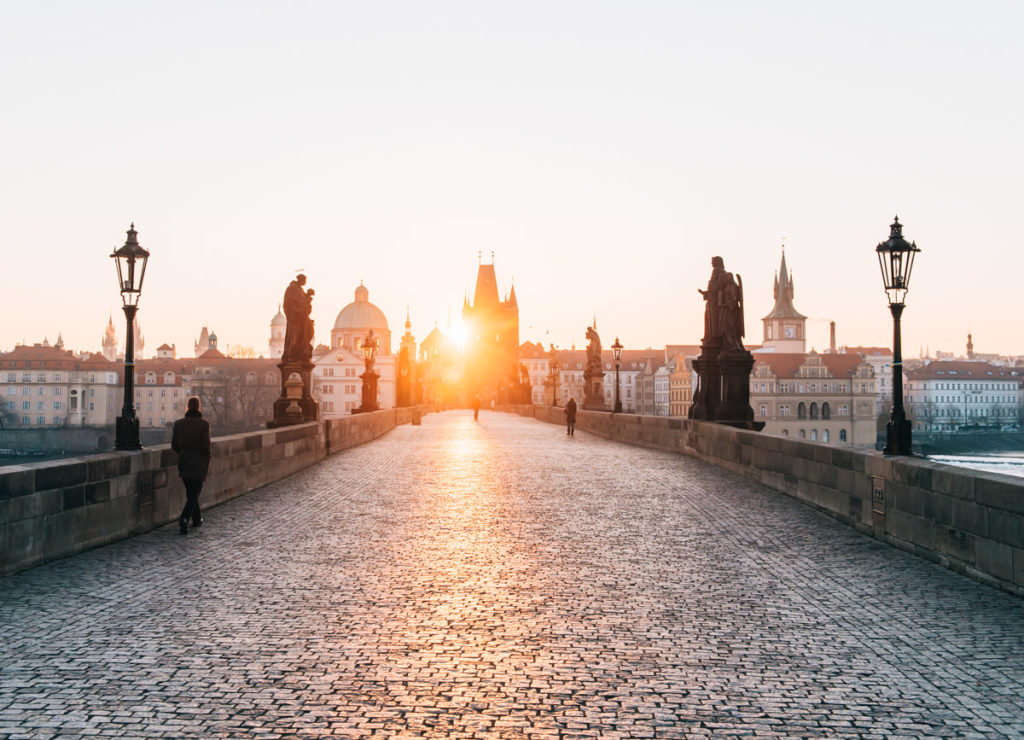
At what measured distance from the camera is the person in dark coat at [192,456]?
34.5 feet

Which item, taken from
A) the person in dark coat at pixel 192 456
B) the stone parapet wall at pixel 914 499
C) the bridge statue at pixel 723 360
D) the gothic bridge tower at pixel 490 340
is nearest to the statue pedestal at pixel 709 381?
the bridge statue at pixel 723 360

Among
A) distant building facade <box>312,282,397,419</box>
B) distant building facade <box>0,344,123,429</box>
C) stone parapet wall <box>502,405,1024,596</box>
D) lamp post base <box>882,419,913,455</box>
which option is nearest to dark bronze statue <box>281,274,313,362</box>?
stone parapet wall <box>502,405,1024,596</box>

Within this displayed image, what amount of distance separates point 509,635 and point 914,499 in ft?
Answer: 15.5

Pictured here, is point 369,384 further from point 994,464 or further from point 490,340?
point 490,340

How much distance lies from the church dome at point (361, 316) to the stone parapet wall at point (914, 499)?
136064mm

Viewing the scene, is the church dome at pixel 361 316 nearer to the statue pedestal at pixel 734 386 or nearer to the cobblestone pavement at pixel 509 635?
the statue pedestal at pixel 734 386

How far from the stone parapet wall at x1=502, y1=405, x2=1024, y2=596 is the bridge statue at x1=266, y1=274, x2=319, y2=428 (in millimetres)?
13247

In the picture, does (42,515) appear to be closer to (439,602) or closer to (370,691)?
(439,602)

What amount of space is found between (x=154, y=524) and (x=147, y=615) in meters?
4.33

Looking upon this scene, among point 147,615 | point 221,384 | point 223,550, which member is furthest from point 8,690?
point 221,384

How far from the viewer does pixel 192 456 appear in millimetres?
10555

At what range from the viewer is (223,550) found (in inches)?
367

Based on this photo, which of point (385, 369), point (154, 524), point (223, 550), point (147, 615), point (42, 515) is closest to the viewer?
point (147, 615)

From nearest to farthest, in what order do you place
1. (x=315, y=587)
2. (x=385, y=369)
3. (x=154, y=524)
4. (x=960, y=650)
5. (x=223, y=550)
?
(x=960, y=650)
(x=315, y=587)
(x=223, y=550)
(x=154, y=524)
(x=385, y=369)
